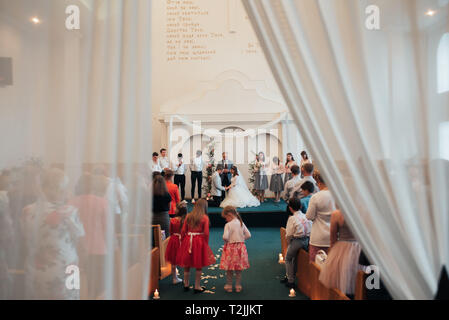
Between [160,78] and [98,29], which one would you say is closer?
[98,29]

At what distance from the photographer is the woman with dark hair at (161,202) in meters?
3.86

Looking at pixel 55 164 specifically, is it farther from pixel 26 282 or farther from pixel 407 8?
pixel 407 8

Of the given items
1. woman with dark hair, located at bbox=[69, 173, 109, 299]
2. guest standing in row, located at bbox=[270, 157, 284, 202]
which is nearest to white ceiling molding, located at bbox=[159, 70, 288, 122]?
guest standing in row, located at bbox=[270, 157, 284, 202]

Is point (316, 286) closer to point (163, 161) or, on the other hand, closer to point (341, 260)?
point (341, 260)

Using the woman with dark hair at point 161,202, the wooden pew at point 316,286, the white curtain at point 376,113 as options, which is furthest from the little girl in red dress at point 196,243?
the white curtain at point 376,113

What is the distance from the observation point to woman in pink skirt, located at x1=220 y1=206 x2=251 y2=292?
10.8 ft

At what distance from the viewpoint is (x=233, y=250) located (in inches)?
131

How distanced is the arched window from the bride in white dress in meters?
5.90

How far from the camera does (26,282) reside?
1.47 meters

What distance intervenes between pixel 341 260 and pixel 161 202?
7.85 feet

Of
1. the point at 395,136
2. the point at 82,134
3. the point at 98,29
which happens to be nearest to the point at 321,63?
the point at 395,136

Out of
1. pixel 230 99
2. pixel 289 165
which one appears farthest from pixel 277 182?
pixel 230 99
